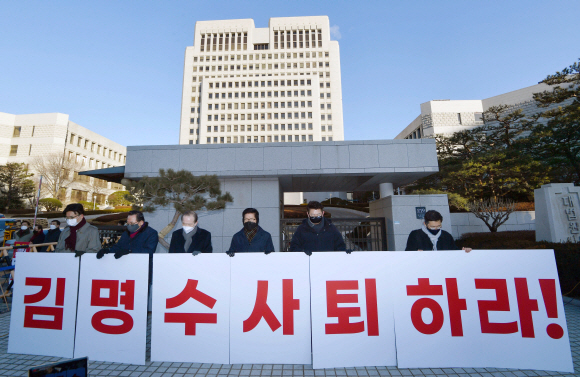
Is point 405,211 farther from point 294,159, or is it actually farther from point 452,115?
point 452,115

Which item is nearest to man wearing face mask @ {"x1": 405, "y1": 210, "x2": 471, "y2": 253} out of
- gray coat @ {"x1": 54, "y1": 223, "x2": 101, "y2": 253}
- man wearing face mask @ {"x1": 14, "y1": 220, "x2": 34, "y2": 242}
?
gray coat @ {"x1": 54, "y1": 223, "x2": 101, "y2": 253}

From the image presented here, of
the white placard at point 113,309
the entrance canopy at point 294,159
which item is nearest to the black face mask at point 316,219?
the white placard at point 113,309

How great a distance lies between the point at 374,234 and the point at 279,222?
4.04 meters

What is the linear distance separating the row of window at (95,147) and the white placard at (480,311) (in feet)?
208

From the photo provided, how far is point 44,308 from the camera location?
3.39 m

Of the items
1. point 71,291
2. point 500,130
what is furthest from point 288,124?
point 71,291

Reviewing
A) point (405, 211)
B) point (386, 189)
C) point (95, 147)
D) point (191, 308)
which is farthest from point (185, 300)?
point (95, 147)

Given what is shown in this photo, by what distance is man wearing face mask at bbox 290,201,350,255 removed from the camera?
13.0 feet

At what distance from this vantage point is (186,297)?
126 inches

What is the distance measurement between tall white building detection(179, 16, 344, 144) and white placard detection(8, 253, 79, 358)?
54733 millimetres

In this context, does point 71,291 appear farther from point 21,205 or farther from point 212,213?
point 21,205

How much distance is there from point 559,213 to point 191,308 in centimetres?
1171

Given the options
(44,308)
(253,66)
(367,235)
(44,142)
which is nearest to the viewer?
(44,308)

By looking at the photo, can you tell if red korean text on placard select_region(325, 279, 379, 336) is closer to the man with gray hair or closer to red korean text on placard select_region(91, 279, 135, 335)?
the man with gray hair
